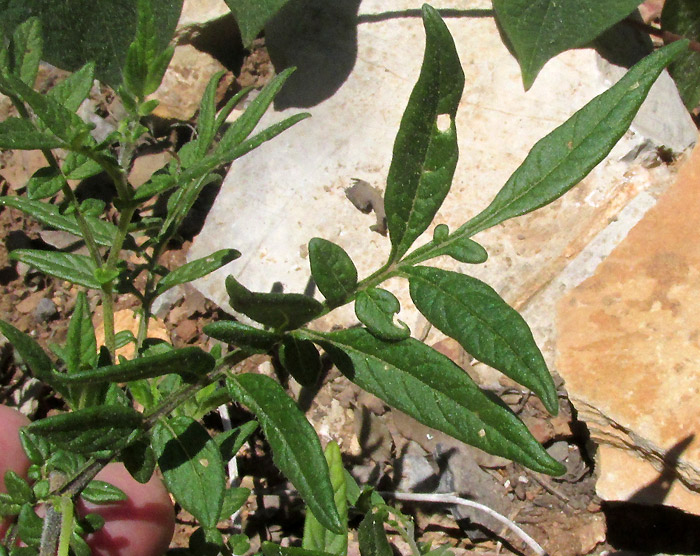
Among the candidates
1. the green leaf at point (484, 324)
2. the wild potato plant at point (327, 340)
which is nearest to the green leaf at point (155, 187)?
the wild potato plant at point (327, 340)

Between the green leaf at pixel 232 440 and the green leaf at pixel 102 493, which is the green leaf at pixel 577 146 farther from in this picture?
the green leaf at pixel 102 493

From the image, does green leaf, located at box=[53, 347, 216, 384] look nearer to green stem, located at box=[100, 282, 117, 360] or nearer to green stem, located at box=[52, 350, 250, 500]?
green stem, located at box=[52, 350, 250, 500]

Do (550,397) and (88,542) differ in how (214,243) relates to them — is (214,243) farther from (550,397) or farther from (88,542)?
(550,397)

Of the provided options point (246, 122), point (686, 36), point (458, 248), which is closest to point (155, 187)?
point (246, 122)

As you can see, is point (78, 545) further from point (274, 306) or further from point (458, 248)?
point (458, 248)

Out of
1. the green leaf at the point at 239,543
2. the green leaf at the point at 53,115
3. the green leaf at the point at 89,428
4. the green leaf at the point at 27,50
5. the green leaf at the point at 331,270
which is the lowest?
the green leaf at the point at 239,543

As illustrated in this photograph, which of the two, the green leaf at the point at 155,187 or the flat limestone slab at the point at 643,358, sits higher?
the green leaf at the point at 155,187

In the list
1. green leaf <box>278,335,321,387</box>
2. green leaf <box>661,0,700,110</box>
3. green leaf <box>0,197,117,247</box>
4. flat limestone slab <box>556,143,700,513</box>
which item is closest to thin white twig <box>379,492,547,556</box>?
flat limestone slab <box>556,143,700,513</box>
